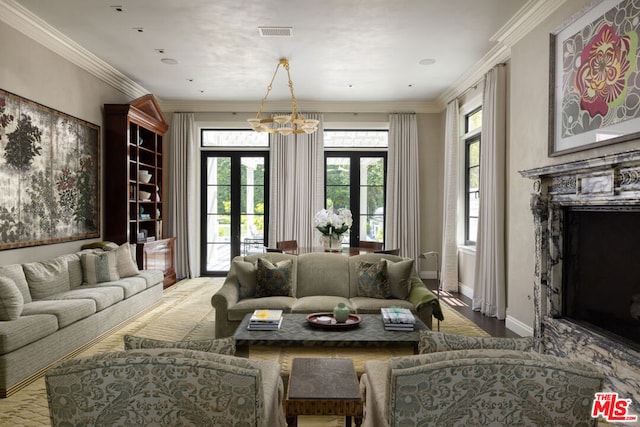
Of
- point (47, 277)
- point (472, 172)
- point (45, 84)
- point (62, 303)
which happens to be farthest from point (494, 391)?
point (472, 172)

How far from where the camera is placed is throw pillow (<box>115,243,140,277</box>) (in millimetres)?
5586

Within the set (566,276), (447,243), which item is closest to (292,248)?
(447,243)

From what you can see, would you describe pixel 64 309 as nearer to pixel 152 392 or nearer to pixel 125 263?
pixel 125 263

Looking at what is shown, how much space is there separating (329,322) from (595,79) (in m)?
2.86

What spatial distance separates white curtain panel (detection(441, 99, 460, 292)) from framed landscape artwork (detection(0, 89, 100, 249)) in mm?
5420

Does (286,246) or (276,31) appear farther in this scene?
(286,246)

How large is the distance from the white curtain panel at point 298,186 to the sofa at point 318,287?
10.8 feet

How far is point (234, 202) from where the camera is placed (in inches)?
338

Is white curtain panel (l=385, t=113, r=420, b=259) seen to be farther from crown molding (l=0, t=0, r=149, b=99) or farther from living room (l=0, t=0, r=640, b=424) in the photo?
crown molding (l=0, t=0, r=149, b=99)

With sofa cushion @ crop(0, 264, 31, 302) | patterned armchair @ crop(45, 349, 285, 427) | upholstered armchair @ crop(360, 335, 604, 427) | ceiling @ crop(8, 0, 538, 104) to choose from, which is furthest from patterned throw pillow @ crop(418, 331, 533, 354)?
sofa cushion @ crop(0, 264, 31, 302)

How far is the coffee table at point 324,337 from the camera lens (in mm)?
3182

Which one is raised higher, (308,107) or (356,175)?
(308,107)

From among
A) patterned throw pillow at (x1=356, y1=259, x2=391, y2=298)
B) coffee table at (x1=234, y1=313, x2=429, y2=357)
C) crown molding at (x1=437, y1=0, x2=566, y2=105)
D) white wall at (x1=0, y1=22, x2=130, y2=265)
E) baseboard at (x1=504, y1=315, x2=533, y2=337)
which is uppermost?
crown molding at (x1=437, y1=0, x2=566, y2=105)

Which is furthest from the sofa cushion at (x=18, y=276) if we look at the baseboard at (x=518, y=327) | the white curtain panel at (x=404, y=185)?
the white curtain panel at (x=404, y=185)
